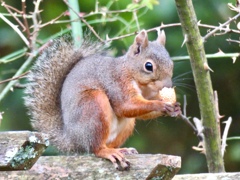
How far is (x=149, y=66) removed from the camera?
2.93 meters

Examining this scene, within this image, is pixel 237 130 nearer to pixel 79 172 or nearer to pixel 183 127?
pixel 183 127

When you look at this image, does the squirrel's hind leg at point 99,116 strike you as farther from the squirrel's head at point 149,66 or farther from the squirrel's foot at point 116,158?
the squirrel's head at point 149,66

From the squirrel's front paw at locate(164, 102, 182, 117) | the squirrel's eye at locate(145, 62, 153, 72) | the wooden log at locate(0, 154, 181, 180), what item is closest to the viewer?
the wooden log at locate(0, 154, 181, 180)

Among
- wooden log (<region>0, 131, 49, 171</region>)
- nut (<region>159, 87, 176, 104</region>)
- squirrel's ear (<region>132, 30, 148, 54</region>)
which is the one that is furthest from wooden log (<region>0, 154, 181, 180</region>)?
squirrel's ear (<region>132, 30, 148, 54</region>)

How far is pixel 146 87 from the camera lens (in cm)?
289

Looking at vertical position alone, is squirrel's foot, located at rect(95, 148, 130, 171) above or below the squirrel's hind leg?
below

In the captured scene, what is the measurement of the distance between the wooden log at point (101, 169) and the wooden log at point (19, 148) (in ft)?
0.55

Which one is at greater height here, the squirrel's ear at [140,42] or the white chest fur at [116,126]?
the squirrel's ear at [140,42]

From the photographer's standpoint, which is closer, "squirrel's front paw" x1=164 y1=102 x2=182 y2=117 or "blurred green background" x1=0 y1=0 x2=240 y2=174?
"squirrel's front paw" x1=164 y1=102 x2=182 y2=117

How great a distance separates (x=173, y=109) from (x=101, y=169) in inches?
31.4

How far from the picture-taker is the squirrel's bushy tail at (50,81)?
9.82 feet

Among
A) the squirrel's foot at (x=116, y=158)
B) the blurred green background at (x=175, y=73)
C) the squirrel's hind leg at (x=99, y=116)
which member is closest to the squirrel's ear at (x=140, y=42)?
the squirrel's hind leg at (x=99, y=116)

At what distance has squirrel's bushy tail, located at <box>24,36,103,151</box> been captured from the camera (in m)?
2.99

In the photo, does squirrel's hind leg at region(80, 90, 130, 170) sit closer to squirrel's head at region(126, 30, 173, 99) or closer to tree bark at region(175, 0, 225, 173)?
squirrel's head at region(126, 30, 173, 99)
